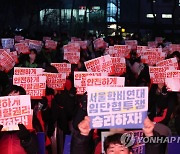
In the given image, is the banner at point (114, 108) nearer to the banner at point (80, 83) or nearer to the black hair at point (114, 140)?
the black hair at point (114, 140)

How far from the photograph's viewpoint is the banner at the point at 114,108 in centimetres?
381

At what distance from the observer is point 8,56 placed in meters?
10.6

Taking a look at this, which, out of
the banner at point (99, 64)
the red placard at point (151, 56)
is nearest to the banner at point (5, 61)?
the banner at point (99, 64)

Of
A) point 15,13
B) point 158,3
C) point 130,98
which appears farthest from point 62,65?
point 158,3

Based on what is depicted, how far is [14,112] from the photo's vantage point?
467cm

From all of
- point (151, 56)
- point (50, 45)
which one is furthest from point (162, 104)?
point (50, 45)

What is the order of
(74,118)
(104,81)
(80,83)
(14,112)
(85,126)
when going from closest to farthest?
1. (85,126)
2. (14,112)
3. (74,118)
4. (104,81)
5. (80,83)

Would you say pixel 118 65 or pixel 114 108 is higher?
pixel 118 65

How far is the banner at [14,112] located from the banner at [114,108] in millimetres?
1069

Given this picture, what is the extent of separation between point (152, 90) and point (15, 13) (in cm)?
2753

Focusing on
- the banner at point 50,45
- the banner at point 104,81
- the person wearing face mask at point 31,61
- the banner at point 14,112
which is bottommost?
the banner at point 14,112

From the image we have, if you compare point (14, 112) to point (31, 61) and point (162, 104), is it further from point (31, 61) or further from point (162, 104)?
point (31, 61)

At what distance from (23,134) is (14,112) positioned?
26 cm

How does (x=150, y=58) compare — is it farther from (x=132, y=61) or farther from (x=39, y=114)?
(x=39, y=114)
